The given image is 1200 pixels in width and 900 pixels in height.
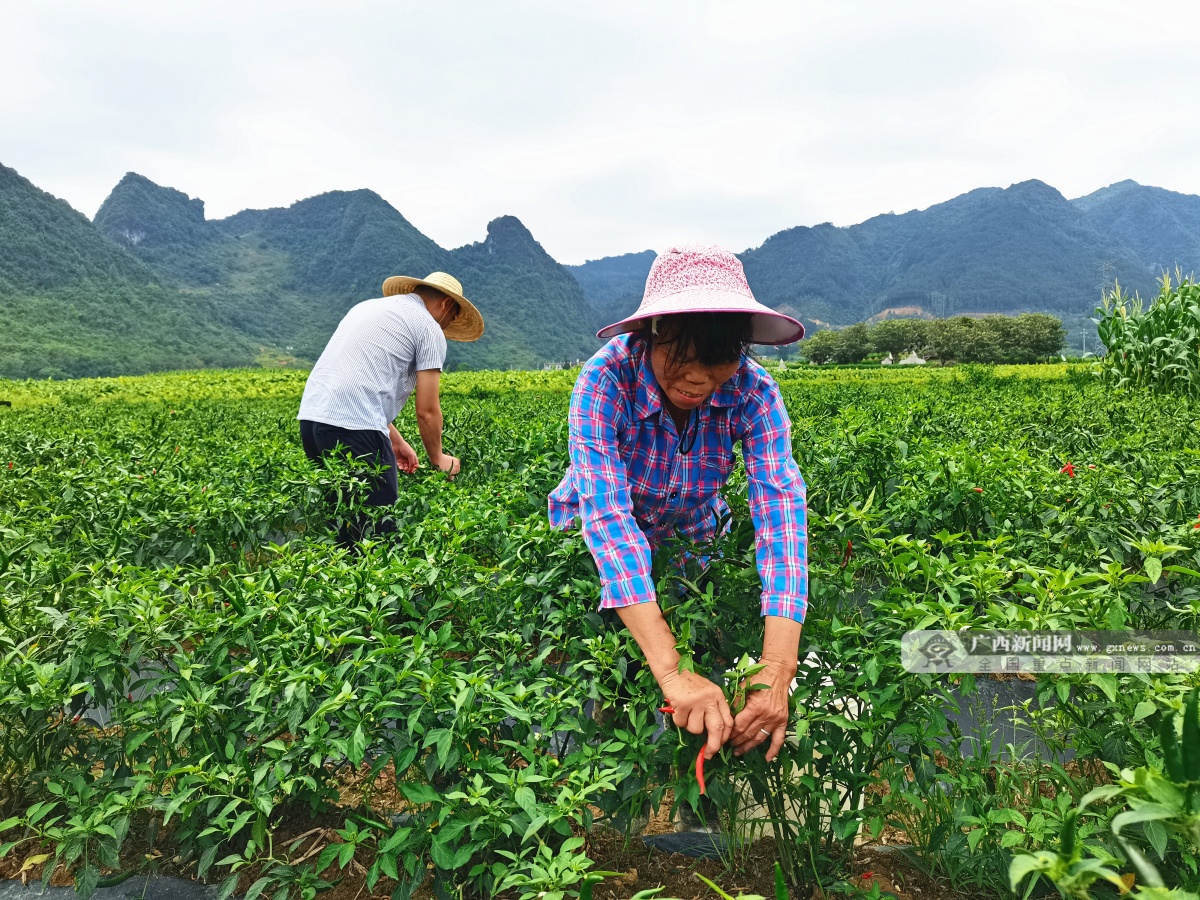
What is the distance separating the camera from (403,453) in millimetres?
4574

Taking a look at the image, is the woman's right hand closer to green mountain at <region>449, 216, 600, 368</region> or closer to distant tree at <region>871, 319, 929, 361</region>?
green mountain at <region>449, 216, 600, 368</region>

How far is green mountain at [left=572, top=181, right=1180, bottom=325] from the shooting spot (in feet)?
489

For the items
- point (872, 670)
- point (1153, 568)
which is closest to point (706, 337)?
point (872, 670)

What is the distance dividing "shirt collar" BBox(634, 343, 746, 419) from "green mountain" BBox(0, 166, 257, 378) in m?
57.8

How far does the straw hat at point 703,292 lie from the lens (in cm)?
176

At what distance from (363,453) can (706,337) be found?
272cm

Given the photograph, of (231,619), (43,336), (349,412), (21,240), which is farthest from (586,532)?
(21,240)

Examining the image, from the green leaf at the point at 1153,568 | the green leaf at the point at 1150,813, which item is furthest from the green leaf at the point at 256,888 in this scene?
the green leaf at the point at 1153,568

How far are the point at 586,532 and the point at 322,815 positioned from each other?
1.21m

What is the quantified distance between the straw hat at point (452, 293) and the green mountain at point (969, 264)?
136806 mm

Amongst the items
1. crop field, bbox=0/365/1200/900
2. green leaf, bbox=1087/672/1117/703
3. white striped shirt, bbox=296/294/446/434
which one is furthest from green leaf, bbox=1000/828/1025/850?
white striped shirt, bbox=296/294/446/434

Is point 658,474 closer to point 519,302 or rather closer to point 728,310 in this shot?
point 728,310

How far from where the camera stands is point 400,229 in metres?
111

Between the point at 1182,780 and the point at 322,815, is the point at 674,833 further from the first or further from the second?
the point at 1182,780
